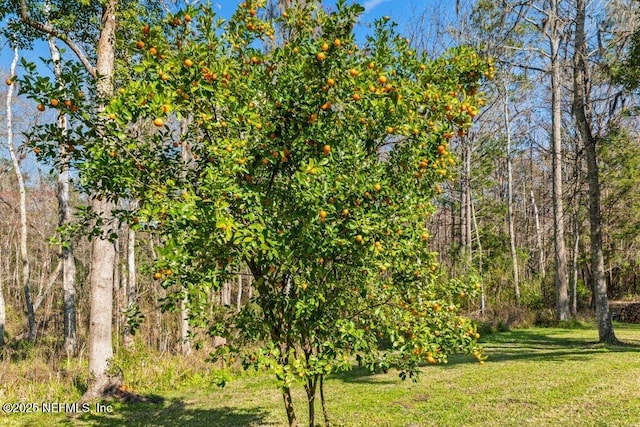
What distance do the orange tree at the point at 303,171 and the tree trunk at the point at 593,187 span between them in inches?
342

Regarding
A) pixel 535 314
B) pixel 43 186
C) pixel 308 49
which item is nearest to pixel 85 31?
pixel 308 49

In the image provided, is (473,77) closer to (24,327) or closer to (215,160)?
(215,160)

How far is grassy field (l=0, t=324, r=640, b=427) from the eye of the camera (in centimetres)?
580

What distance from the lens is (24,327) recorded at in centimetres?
1866

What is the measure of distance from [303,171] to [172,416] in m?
5.79

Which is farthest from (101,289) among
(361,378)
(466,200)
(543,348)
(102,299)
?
(466,200)

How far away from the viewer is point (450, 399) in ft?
22.2

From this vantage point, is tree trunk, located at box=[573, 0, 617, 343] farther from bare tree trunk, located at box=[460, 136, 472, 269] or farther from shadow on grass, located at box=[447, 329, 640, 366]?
bare tree trunk, located at box=[460, 136, 472, 269]

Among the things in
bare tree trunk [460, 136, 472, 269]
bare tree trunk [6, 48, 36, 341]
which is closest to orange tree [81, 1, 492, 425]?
bare tree trunk [6, 48, 36, 341]

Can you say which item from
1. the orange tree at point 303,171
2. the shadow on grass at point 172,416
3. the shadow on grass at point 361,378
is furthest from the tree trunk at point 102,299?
the orange tree at point 303,171

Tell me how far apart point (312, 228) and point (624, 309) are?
1961 centimetres

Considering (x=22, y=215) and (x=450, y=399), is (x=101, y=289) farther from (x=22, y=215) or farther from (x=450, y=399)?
(x=22, y=215)

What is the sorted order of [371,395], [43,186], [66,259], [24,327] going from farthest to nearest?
[43,186] < [24,327] < [66,259] < [371,395]

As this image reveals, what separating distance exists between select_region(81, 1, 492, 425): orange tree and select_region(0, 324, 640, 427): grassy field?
8.86ft
